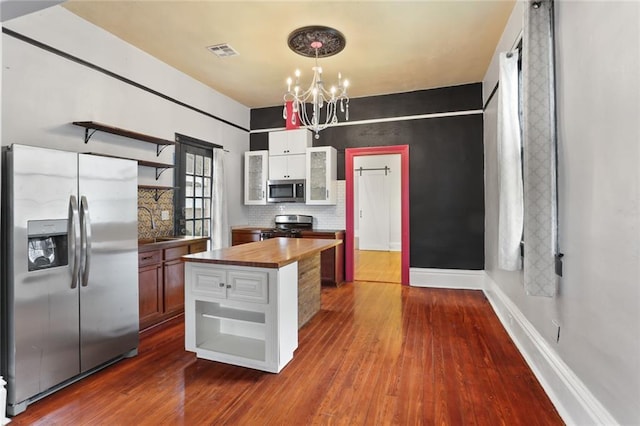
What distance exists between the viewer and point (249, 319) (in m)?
2.70

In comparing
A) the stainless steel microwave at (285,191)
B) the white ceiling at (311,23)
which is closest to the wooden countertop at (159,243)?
the stainless steel microwave at (285,191)

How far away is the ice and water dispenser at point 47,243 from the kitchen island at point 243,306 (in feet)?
2.62

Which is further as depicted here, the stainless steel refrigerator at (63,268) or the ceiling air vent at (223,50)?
the ceiling air vent at (223,50)

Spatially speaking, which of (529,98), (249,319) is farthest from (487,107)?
(249,319)

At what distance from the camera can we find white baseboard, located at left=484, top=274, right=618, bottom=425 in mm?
1657

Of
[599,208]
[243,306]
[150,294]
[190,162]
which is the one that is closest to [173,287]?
[150,294]

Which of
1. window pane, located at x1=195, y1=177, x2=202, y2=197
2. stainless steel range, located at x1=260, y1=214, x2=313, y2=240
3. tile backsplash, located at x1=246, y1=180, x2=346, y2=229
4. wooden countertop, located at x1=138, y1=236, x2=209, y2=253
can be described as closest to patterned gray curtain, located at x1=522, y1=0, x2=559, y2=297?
wooden countertop, located at x1=138, y1=236, x2=209, y2=253

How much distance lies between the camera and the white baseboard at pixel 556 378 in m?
1.66

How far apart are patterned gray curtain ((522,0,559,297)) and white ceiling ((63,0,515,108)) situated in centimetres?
106

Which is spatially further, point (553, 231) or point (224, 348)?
point (224, 348)

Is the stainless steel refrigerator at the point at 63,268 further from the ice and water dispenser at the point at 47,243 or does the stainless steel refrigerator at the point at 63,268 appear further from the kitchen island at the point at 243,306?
the kitchen island at the point at 243,306

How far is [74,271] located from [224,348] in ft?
3.98

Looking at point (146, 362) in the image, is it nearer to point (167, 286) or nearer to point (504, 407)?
point (167, 286)

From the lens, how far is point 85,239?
2.37 meters
